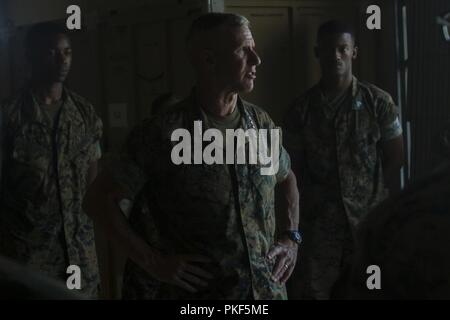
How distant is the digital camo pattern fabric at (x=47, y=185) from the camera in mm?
1347

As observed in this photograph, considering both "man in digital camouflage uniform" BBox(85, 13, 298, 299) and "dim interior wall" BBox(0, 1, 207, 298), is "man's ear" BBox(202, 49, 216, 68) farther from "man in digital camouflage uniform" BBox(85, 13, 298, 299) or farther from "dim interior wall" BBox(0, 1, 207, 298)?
"dim interior wall" BBox(0, 1, 207, 298)

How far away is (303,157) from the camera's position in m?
1.30

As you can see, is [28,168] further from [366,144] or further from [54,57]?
[366,144]

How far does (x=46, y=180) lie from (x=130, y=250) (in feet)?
1.51

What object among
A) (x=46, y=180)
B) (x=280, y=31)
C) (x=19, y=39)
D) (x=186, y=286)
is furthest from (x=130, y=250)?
(x=19, y=39)

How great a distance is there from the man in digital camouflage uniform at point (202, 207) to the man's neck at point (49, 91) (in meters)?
0.47

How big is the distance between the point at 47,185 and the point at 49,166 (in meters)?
0.04

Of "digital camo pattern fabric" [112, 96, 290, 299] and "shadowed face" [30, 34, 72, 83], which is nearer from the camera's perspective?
"digital camo pattern fabric" [112, 96, 290, 299]

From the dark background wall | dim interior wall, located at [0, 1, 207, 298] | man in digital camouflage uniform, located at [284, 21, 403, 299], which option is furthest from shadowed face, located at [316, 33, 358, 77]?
dim interior wall, located at [0, 1, 207, 298]

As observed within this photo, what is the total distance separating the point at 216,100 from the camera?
1.00m

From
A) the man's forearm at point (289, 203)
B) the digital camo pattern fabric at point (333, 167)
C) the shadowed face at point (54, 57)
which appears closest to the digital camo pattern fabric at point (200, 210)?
the man's forearm at point (289, 203)

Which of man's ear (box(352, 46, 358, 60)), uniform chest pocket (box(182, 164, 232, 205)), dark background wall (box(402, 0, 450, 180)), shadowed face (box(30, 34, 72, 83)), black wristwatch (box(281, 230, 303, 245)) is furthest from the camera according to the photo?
shadowed face (box(30, 34, 72, 83))

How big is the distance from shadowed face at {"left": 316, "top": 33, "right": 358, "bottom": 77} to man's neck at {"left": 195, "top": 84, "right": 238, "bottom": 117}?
397 mm

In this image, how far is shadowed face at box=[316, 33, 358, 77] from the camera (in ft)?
4.39
